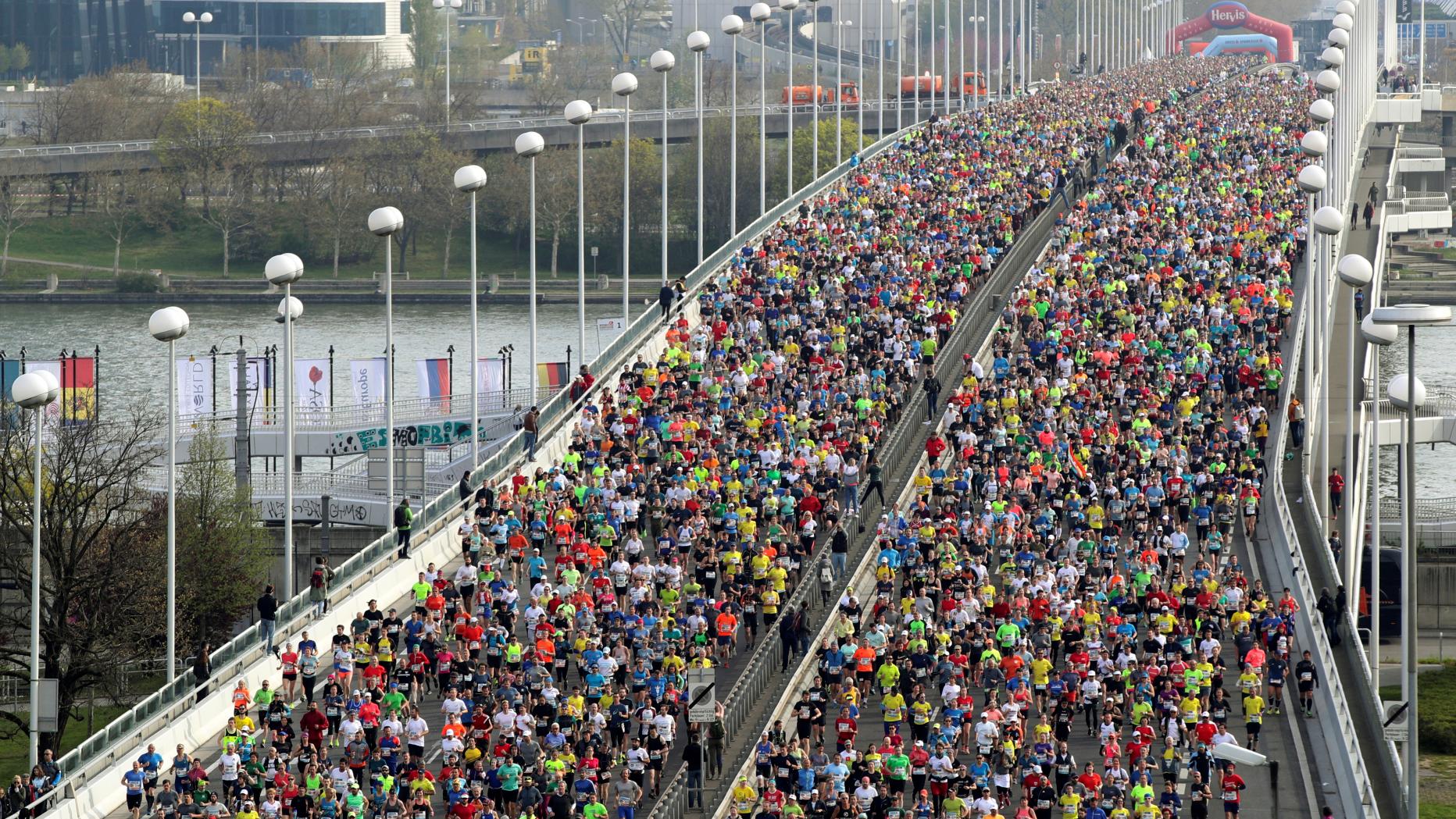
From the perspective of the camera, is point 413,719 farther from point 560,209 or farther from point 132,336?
point 560,209

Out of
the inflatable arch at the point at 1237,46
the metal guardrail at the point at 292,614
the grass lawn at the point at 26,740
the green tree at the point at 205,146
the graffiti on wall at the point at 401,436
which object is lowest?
the grass lawn at the point at 26,740

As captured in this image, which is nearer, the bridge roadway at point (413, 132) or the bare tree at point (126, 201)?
the bare tree at point (126, 201)

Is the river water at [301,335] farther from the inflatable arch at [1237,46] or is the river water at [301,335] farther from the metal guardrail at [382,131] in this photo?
the inflatable arch at [1237,46]

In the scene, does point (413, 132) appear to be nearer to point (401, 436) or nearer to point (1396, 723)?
point (401, 436)

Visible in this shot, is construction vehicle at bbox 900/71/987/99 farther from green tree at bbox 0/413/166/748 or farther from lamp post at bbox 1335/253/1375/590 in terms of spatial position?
lamp post at bbox 1335/253/1375/590

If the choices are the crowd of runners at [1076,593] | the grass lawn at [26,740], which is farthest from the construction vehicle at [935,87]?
the grass lawn at [26,740]

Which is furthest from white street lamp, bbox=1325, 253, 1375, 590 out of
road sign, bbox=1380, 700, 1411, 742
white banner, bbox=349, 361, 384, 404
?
white banner, bbox=349, 361, 384, 404

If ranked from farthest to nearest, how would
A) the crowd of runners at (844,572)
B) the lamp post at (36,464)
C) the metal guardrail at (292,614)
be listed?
the metal guardrail at (292,614), the lamp post at (36,464), the crowd of runners at (844,572)
